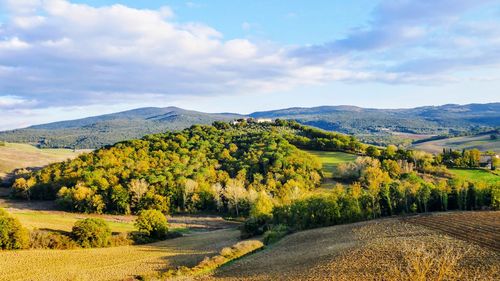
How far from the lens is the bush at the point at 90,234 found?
Result: 69188 millimetres

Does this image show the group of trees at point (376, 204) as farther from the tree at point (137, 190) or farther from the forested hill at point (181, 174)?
the tree at point (137, 190)

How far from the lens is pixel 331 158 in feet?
466

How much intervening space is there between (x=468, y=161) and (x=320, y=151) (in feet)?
164

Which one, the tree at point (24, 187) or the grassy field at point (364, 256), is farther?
the tree at point (24, 187)

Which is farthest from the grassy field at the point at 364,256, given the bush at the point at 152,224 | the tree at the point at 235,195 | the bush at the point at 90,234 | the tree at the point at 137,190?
the tree at the point at 137,190

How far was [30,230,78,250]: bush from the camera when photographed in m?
65.9

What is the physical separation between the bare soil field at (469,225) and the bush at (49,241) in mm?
55014

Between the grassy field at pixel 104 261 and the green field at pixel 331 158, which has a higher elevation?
the green field at pixel 331 158

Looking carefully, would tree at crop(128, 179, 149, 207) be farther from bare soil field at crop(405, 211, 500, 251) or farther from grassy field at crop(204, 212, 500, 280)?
bare soil field at crop(405, 211, 500, 251)

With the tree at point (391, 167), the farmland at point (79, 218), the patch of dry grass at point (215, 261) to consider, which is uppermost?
the tree at point (391, 167)

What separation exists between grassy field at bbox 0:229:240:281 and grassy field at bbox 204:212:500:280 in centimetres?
1010

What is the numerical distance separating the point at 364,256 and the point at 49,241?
49.9 m

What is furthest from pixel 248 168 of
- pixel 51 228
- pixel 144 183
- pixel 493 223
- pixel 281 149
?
pixel 493 223

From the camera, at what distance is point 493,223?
5600 cm
